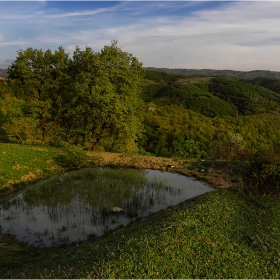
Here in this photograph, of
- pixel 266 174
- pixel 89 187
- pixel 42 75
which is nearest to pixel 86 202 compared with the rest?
pixel 89 187

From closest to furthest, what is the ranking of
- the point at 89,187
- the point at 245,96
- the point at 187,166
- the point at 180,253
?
the point at 180,253 → the point at 89,187 → the point at 187,166 → the point at 245,96

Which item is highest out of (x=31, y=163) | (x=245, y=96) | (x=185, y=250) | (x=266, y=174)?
(x=245, y=96)

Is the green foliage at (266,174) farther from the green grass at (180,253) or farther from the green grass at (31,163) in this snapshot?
the green grass at (31,163)

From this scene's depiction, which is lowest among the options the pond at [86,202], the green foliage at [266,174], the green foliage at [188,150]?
the green foliage at [188,150]

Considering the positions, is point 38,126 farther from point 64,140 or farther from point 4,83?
point 4,83

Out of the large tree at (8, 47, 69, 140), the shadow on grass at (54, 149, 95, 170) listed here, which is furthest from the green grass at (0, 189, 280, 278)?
the large tree at (8, 47, 69, 140)

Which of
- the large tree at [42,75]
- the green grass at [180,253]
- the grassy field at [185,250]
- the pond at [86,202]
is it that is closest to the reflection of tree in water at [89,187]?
the pond at [86,202]

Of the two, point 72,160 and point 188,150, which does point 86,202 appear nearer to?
point 72,160
